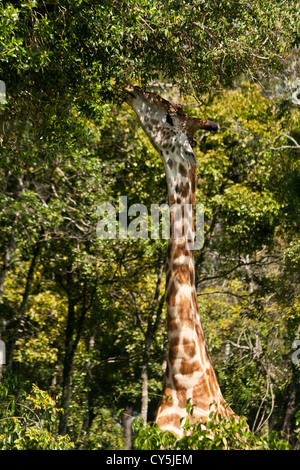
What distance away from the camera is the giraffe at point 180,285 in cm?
652

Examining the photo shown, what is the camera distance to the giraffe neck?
6.49 m

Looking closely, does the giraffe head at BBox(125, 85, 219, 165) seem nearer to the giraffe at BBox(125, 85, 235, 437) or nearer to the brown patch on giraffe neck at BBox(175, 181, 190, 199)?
the giraffe at BBox(125, 85, 235, 437)

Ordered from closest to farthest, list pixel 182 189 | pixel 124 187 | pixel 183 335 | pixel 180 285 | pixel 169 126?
pixel 183 335, pixel 180 285, pixel 182 189, pixel 169 126, pixel 124 187

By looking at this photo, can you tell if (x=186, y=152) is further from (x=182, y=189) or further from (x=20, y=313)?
(x=20, y=313)

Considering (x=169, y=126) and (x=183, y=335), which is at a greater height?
(x=169, y=126)

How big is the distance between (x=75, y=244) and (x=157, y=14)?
7.78m

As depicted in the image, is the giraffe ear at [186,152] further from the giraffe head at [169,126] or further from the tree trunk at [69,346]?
the tree trunk at [69,346]

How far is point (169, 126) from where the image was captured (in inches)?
305

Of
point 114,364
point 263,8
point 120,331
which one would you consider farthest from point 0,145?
point 114,364

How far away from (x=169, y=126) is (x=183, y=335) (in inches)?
113

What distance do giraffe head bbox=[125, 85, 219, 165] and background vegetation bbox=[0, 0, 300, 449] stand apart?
0.92m

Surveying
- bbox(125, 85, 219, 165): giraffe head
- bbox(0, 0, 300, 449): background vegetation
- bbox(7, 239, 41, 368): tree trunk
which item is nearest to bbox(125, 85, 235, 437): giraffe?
bbox(125, 85, 219, 165): giraffe head

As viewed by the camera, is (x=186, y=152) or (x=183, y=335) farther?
(x=186, y=152)

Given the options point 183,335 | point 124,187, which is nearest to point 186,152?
point 183,335
